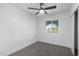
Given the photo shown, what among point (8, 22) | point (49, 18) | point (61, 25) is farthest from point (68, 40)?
point (8, 22)

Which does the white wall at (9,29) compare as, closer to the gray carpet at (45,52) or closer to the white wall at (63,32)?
the gray carpet at (45,52)

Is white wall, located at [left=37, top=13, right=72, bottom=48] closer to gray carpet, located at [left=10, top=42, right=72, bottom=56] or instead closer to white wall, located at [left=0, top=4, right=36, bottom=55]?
gray carpet, located at [left=10, top=42, right=72, bottom=56]

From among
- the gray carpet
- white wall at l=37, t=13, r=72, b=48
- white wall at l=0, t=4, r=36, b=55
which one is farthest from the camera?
white wall at l=37, t=13, r=72, b=48

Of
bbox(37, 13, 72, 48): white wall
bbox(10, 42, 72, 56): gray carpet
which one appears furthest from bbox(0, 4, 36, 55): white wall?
bbox(37, 13, 72, 48): white wall

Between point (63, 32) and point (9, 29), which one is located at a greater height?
point (9, 29)

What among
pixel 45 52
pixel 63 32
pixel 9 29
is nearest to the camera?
pixel 9 29

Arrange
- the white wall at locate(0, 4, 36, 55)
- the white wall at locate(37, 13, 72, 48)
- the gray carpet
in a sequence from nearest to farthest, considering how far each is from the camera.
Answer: the white wall at locate(0, 4, 36, 55), the gray carpet, the white wall at locate(37, 13, 72, 48)

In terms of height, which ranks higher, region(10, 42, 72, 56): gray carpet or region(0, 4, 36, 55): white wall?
region(0, 4, 36, 55): white wall

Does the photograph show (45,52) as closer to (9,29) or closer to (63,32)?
(63,32)

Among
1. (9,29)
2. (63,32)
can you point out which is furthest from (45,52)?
(9,29)

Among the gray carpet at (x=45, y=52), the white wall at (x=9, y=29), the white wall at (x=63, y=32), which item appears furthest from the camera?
the white wall at (x=63, y=32)

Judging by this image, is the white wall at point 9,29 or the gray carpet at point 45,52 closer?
the white wall at point 9,29

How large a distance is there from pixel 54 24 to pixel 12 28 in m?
1.99

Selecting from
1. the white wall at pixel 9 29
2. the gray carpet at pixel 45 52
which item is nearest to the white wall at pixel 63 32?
the gray carpet at pixel 45 52
